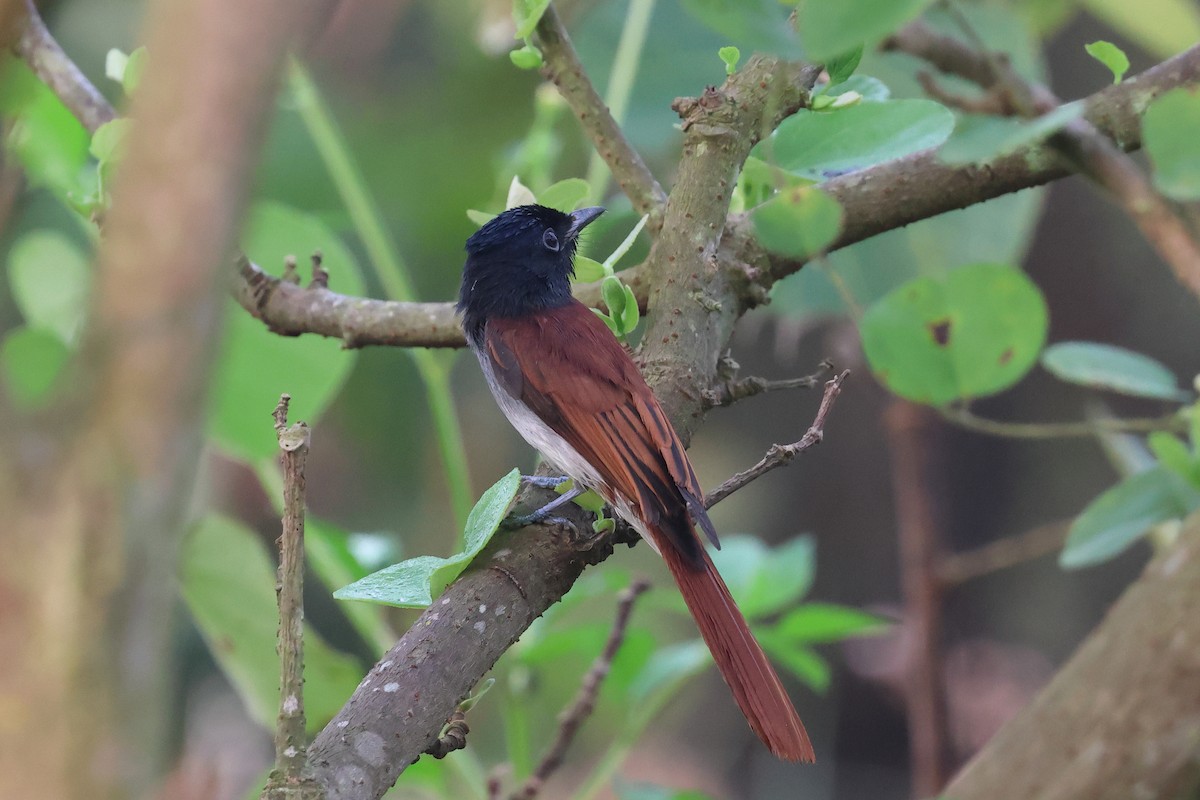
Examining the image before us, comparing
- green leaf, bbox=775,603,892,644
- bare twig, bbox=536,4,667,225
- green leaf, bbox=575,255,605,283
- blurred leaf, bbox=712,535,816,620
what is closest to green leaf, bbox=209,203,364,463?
green leaf, bbox=575,255,605,283

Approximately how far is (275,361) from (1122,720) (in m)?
1.39

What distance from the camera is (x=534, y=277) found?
6.93 ft

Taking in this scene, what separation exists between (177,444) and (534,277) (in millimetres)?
1652

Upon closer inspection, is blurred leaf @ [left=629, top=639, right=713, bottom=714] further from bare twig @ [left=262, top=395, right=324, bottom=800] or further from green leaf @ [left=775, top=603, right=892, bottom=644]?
bare twig @ [left=262, top=395, right=324, bottom=800]

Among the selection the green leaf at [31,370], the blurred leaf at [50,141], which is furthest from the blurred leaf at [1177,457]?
the blurred leaf at [50,141]

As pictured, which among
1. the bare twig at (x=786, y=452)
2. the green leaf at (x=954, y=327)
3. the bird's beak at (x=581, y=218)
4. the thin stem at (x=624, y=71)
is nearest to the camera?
the bare twig at (x=786, y=452)

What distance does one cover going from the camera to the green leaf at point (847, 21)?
28.9 inches

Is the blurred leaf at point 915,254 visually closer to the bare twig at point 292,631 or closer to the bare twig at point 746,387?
the bare twig at point 746,387

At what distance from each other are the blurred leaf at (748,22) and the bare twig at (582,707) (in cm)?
91

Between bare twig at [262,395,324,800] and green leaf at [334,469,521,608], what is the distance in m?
0.27

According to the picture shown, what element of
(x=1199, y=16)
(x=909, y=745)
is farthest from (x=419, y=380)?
(x=1199, y=16)

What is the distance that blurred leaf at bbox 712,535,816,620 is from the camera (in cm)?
200

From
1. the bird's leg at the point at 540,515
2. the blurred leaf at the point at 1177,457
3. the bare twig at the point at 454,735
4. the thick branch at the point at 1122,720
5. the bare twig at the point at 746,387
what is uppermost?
the bird's leg at the point at 540,515

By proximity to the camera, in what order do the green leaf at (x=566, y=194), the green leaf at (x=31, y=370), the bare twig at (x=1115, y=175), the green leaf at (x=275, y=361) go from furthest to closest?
the green leaf at (x=275, y=361)
the green leaf at (x=566, y=194)
the bare twig at (x=1115, y=175)
the green leaf at (x=31, y=370)
